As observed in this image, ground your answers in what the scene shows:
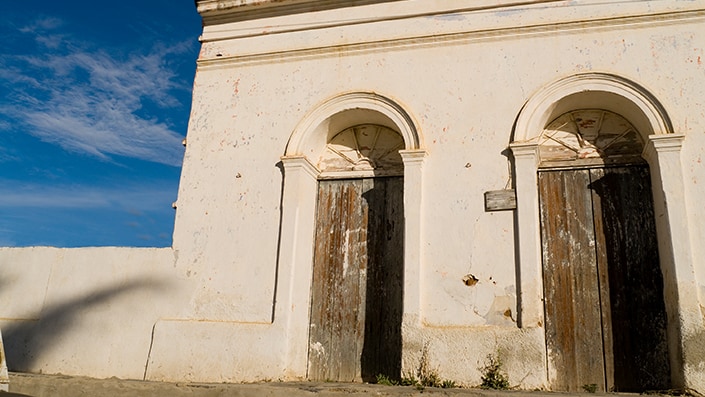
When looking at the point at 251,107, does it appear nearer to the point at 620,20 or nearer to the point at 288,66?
the point at 288,66

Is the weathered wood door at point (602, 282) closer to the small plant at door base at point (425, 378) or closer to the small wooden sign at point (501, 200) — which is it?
the small wooden sign at point (501, 200)

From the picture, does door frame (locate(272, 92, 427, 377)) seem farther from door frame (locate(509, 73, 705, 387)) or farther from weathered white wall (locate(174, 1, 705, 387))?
door frame (locate(509, 73, 705, 387))

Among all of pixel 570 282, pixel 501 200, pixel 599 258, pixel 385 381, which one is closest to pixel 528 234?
pixel 501 200

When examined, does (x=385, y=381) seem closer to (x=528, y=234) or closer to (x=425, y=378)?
(x=425, y=378)

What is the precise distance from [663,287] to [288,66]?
184 inches

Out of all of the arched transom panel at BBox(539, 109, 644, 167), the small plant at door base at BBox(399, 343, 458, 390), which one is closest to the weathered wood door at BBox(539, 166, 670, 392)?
the arched transom panel at BBox(539, 109, 644, 167)

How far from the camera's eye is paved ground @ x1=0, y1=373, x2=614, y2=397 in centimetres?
466

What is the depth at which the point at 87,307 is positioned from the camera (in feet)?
21.4

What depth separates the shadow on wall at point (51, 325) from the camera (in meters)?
6.46

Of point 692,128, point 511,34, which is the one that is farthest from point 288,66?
point 692,128

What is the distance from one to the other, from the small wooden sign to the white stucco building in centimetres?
4

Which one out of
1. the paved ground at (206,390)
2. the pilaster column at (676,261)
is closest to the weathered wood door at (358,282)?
the paved ground at (206,390)

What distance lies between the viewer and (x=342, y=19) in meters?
6.75

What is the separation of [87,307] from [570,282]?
531cm
